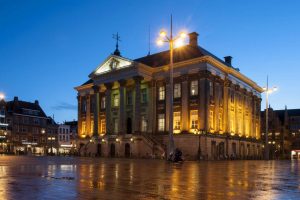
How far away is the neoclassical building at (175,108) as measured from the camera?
5528cm

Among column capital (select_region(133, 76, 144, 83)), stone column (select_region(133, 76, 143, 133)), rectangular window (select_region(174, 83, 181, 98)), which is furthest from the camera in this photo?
column capital (select_region(133, 76, 144, 83))

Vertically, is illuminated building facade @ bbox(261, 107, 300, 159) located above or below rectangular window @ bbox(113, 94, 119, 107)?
below

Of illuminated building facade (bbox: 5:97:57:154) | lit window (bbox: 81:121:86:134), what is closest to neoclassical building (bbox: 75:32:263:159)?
lit window (bbox: 81:121:86:134)

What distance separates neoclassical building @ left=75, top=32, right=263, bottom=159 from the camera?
181 ft

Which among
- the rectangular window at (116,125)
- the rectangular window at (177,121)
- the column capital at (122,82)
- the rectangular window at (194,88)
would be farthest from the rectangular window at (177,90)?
the rectangular window at (116,125)

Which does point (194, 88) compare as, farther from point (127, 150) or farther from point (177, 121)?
point (127, 150)

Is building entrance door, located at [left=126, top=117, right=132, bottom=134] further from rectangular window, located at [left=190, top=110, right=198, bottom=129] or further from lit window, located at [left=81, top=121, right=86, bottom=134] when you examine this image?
lit window, located at [left=81, top=121, right=86, bottom=134]

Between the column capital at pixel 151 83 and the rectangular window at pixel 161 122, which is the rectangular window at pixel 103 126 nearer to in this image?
the column capital at pixel 151 83

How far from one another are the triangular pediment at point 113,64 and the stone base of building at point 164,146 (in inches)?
460

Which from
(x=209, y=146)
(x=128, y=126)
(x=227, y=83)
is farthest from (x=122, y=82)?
(x=209, y=146)

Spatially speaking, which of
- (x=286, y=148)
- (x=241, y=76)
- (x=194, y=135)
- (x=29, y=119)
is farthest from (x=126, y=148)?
(x=286, y=148)

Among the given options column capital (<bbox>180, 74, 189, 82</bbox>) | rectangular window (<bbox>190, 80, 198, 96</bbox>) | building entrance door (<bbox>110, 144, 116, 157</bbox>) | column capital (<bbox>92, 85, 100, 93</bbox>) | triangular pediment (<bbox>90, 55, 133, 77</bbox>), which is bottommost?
building entrance door (<bbox>110, 144, 116, 157</bbox>)

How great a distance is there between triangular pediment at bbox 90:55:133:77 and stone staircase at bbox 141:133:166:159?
12.6m

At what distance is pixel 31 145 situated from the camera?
4500 inches
